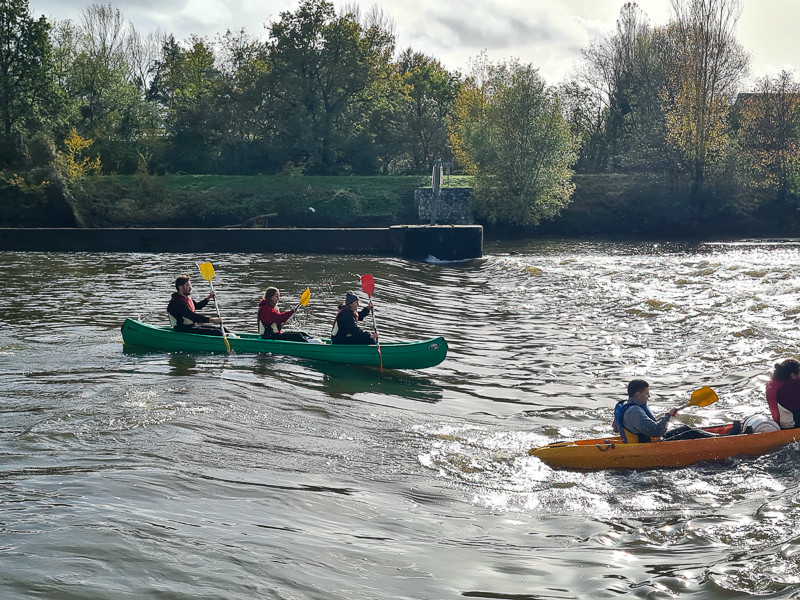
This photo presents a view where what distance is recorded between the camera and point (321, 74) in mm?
45562

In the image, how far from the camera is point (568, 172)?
40.5 metres

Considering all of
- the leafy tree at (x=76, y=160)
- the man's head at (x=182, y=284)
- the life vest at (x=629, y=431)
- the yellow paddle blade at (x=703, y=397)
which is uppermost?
the leafy tree at (x=76, y=160)

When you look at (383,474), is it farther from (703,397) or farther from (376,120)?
(376,120)

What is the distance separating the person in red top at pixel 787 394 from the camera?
915 cm

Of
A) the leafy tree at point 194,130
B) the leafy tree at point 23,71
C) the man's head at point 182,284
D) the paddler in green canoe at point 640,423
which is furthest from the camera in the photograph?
the leafy tree at point 194,130

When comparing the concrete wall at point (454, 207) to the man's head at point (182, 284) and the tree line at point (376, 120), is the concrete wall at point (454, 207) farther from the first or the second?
the man's head at point (182, 284)

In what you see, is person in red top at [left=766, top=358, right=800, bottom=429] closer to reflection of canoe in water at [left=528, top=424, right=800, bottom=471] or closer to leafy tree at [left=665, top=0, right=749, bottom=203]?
reflection of canoe in water at [left=528, top=424, right=800, bottom=471]

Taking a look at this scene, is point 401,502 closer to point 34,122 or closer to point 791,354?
point 791,354

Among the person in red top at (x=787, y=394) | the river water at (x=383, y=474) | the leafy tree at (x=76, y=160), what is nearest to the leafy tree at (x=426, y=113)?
the leafy tree at (x=76, y=160)

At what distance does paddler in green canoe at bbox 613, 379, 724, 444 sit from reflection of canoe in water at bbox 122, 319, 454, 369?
438 centimetres

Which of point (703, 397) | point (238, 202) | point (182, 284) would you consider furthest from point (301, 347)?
point (238, 202)

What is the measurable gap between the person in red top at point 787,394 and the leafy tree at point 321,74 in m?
38.4

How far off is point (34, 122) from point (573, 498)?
41.5 metres

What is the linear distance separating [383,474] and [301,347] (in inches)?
212
